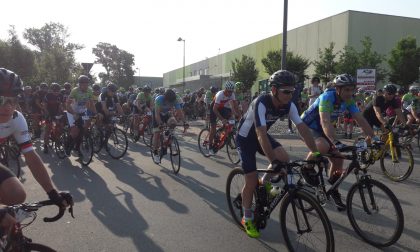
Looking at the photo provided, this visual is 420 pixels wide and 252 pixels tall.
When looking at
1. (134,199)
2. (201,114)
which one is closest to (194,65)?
(201,114)

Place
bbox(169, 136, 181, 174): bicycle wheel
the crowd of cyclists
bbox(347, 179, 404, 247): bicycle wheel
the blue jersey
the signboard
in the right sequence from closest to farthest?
the crowd of cyclists
bbox(347, 179, 404, 247): bicycle wheel
the blue jersey
bbox(169, 136, 181, 174): bicycle wheel
the signboard

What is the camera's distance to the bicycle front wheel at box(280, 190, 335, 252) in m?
3.76

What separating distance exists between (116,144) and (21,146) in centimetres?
766

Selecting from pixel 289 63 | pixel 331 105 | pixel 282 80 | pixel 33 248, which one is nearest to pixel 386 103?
pixel 331 105

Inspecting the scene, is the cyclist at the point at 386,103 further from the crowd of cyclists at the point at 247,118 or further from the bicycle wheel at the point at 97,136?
the bicycle wheel at the point at 97,136

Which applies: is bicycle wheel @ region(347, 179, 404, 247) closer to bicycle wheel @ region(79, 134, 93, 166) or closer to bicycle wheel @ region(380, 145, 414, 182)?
bicycle wheel @ region(380, 145, 414, 182)

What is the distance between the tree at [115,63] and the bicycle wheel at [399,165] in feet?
272

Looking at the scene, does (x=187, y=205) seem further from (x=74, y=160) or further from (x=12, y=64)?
(x=12, y=64)

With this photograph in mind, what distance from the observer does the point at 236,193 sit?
5398 millimetres

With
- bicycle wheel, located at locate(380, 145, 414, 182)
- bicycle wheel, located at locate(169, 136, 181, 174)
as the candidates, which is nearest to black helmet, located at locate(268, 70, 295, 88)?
bicycle wheel, located at locate(380, 145, 414, 182)

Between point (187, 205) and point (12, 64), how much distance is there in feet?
139

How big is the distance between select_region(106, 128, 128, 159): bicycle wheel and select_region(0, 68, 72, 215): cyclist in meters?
7.20

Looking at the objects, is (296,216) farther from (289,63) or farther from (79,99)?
(289,63)

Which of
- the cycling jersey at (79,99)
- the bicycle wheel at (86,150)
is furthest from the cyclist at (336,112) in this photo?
the cycling jersey at (79,99)
